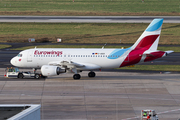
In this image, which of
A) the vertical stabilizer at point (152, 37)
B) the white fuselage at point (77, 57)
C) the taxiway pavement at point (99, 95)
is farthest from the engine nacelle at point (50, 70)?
the vertical stabilizer at point (152, 37)

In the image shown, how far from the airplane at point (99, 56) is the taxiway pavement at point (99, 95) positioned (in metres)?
2.11

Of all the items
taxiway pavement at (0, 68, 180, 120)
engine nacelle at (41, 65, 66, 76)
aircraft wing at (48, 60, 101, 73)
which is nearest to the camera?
taxiway pavement at (0, 68, 180, 120)

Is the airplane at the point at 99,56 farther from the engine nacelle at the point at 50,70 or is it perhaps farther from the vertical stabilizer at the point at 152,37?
the engine nacelle at the point at 50,70

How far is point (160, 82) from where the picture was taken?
4312 centimetres

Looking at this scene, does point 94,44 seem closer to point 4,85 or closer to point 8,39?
point 8,39

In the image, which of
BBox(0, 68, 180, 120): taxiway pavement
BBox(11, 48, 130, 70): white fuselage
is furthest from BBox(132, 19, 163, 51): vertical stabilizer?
BBox(0, 68, 180, 120): taxiway pavement

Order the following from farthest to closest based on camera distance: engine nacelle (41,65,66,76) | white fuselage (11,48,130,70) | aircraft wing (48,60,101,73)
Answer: white fuselage (11,48,130,70)
aircraft wing (48,60,101,73)
engine nacelle (41,65,66,76)

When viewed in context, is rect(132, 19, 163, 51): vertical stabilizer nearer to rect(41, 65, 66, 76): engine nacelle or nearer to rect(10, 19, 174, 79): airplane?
rect(10, 19, 174, 79): airplane

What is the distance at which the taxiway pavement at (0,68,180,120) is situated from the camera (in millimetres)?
29953

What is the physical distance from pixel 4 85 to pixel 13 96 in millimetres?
5965

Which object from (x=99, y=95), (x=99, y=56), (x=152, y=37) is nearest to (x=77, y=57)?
(x=99, y=56)

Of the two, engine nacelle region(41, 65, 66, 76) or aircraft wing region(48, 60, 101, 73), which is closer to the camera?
engine nacelle region(41, 65, 66, 76)

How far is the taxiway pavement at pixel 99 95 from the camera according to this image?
1179 inches

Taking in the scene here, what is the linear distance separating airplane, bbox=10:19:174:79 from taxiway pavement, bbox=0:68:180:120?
6.93 ft
